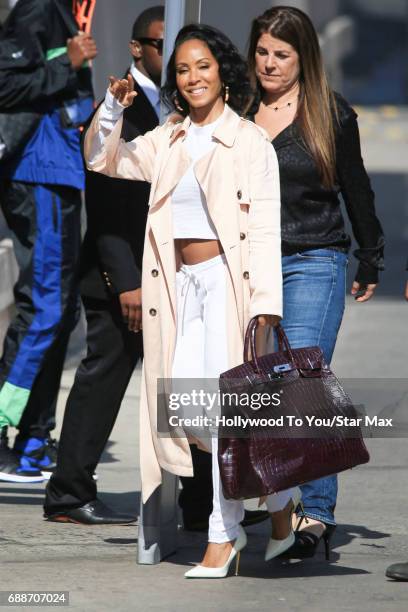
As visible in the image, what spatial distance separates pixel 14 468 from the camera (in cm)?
697

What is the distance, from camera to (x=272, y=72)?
5.73 metres

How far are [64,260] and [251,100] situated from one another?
1678mm

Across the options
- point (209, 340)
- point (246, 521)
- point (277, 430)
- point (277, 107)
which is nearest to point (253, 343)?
point (209, 340)

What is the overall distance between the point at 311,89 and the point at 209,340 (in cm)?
102

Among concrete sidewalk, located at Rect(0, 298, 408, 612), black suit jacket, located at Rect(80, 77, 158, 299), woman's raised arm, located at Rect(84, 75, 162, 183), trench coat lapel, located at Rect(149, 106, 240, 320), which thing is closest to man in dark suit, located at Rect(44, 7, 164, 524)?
black suit jacket, located at Rect(80, 77, 158, 299)

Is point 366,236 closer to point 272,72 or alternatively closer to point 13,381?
point 272,72

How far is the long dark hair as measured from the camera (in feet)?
18.7

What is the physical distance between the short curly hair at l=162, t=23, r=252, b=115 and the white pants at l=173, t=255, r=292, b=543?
0.57 metres

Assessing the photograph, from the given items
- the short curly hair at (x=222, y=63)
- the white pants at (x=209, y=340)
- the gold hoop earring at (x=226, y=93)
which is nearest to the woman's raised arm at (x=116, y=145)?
the short curly hair at (x=222, y=63)

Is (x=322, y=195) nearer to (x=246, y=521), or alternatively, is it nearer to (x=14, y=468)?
(x=246, y=521)

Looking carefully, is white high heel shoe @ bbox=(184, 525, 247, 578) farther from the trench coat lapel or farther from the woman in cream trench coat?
the trench coat lapel

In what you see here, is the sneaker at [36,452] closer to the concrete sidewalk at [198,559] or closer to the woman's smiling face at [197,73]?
the concrete sidewalk at [198,559]

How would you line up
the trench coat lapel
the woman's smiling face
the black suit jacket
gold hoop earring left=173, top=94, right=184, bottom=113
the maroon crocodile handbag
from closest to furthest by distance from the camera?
1. the maroon crocodile handbag
2. the trench coat lapel
3. the woman's smiling face
4. gold hoop earring left=173, top=94, right=184, bottom=113
5. the black suit jacket

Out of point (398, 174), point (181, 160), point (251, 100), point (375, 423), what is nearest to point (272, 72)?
point (251, 100)
